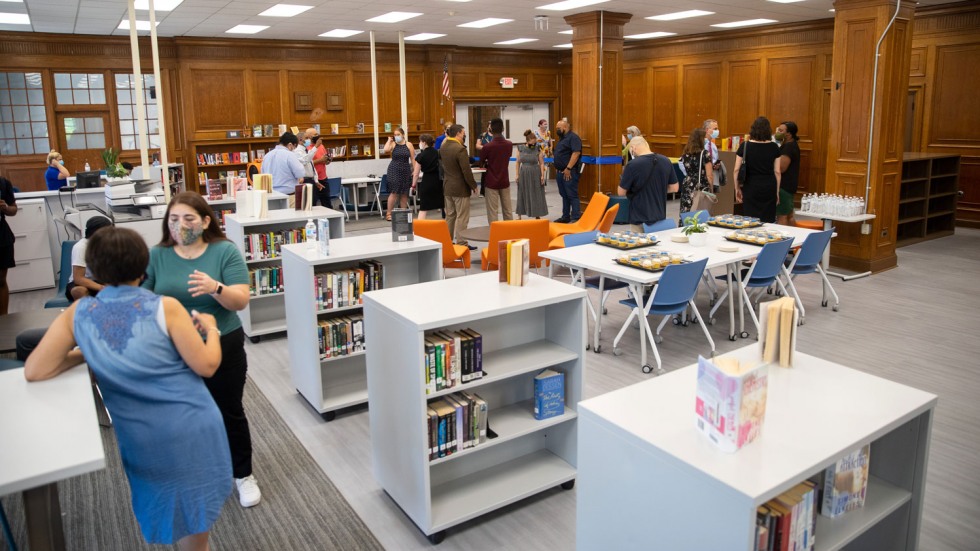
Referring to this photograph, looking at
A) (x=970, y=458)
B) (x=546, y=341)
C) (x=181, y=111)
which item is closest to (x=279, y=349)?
(x=546, y=341)

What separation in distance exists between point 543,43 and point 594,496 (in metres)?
15.2

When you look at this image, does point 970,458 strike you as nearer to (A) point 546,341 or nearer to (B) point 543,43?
(A) point 546,341

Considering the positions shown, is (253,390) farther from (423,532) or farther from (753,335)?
(753,335)

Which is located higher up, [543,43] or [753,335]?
[543,43]

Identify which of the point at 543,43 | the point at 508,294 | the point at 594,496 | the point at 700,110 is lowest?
the point at 594,496

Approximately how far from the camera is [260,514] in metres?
3.77

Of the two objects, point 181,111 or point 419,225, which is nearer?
point 419,225

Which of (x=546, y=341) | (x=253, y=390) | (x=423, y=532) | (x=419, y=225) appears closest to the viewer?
(x=423, y=532)

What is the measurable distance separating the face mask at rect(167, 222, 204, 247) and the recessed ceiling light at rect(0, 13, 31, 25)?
9.25 meters

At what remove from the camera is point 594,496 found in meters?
2.45

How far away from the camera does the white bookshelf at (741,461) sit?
208 centimetres

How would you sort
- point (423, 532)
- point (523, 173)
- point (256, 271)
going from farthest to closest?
point (523, 173) → point (256, 271) → point (423, 532)

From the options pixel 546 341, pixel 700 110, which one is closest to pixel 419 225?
pixel 546 341

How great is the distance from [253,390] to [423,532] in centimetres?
245
